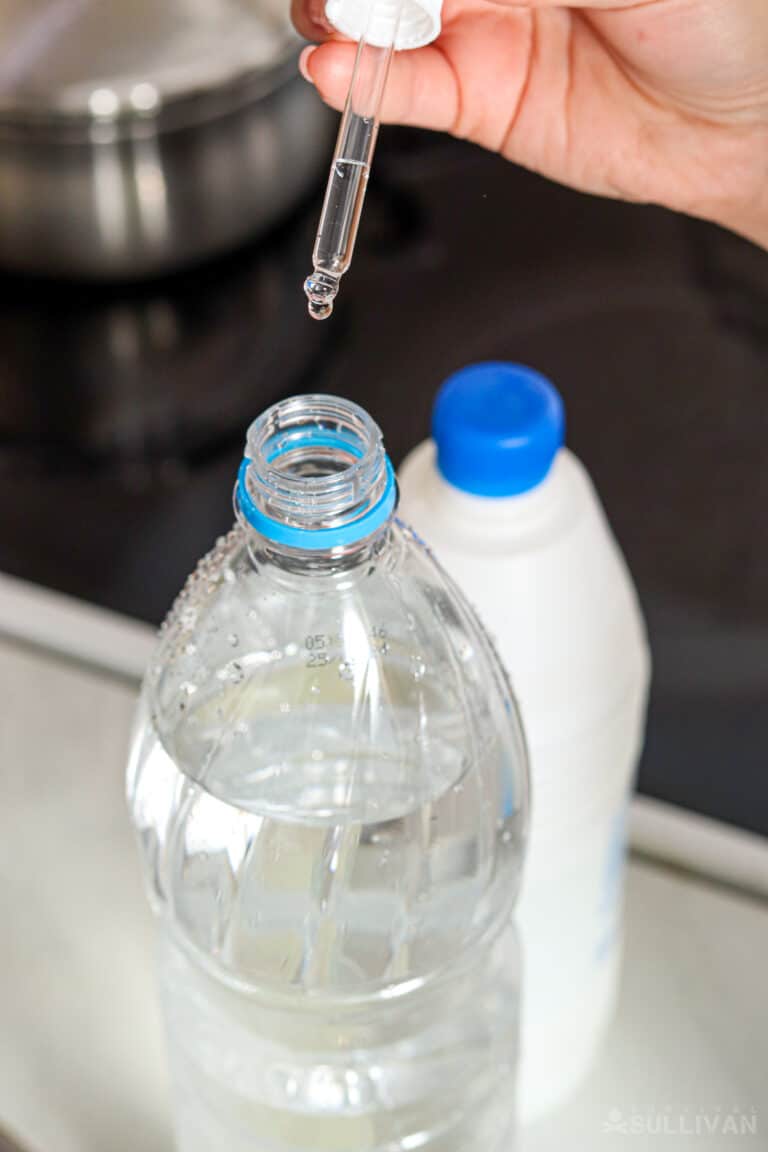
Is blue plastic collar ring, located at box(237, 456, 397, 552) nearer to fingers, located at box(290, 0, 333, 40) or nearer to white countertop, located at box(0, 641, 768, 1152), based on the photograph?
fingers, located at box(290, 0, 333, 40)

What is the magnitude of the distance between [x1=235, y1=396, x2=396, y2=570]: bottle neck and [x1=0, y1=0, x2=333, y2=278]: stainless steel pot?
1.96 feet

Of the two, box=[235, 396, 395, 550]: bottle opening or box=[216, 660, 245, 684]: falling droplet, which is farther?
box=[216, 660, 245, 684]: falling droplet

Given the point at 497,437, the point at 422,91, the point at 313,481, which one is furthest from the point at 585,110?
the point at 313,481

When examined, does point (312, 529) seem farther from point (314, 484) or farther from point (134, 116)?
point (134, 116)

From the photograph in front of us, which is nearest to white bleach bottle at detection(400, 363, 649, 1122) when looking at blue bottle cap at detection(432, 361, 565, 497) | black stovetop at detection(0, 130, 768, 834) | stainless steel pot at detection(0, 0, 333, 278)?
blue bottle cap at detection(432, 361, 565, 497)

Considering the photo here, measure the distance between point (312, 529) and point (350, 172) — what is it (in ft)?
0.41

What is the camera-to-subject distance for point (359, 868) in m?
0.59

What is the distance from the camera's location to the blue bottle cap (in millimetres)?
589

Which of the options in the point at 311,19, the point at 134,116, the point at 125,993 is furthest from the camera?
the point at 134,116

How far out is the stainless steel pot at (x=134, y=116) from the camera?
104 centimetres

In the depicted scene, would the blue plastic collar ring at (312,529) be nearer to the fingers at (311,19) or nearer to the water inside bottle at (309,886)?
the water inside bottle at (309,886)

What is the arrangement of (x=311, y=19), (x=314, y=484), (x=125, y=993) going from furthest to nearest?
(x=125, y=993)
(x=311, y=19)
(x=314, y=484)

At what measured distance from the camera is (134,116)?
3.41 ft

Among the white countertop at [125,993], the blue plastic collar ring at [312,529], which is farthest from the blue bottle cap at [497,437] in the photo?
the white countertop at [125,993]
